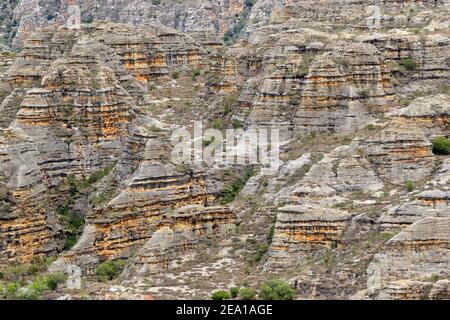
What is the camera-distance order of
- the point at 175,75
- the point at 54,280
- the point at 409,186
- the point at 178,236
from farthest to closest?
the point at 175,75, the point at 178,236, the point at 409,186, the point at 54,280

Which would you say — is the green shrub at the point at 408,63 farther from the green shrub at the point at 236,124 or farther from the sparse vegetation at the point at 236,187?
the sparse vegetation at the point at 236,187

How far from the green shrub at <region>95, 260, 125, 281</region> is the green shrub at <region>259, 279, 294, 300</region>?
11.4 m

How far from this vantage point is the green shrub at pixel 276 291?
212 feet

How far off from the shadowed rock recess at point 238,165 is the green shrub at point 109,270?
18cm

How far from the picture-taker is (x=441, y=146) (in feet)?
254

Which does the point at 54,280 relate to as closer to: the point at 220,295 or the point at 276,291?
the point at 220,295

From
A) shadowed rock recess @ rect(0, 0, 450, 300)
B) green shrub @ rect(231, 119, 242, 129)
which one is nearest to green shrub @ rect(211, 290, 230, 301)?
shadowed rock recess @ rect(0, 0, 450, 300)

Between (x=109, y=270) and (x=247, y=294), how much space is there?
12162 millimetres

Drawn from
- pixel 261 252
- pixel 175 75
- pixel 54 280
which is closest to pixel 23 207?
pixel 54 280

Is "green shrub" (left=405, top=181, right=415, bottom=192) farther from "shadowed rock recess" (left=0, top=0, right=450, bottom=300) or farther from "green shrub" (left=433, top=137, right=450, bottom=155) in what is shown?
"green shrub" (left=433, top=137, right=450, bottom=155)

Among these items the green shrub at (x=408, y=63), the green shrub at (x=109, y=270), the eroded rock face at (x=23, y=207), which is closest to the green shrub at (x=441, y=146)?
the green shrub at (x=408, y=63)

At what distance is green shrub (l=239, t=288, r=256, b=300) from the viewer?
2564 inches

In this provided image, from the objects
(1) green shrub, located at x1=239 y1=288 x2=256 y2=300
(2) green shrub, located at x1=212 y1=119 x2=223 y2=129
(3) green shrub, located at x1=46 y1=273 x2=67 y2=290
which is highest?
(2) green shrub, located at x1=212 y1=119 x2=223 y2=129
